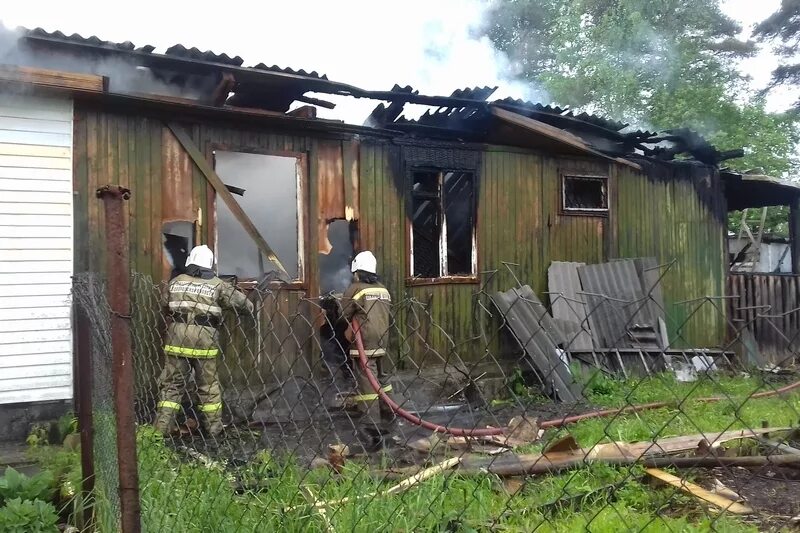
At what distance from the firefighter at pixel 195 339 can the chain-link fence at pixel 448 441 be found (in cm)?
2

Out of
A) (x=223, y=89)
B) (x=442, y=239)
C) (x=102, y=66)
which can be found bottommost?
(x=442, y=239)

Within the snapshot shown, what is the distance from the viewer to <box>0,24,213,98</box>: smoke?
19.0ft

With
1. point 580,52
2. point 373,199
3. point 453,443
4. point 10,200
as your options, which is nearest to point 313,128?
point 373,199

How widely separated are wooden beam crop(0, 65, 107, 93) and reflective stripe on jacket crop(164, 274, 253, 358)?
2.05 m

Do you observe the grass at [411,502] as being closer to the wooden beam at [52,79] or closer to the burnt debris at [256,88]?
the wooden beam at [52,79]

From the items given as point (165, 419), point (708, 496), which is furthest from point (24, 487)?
point (708, 496)

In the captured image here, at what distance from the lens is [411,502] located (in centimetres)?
295

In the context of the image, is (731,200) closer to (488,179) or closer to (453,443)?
(488,179)

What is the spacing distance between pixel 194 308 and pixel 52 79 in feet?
8.42

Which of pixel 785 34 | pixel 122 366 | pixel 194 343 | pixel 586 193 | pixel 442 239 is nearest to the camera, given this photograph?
pixel 122 366

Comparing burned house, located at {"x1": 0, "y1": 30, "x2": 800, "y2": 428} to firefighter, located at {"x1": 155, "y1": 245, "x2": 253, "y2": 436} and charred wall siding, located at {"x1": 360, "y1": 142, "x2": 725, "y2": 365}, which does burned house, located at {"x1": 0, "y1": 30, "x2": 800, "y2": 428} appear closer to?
charred wall siding, located at {"x1": 360, "y1": 142, "x2": 725, "y2": 365}

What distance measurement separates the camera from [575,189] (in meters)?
9.88

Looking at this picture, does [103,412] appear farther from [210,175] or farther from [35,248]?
[210,175]

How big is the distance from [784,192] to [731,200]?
1049mm
